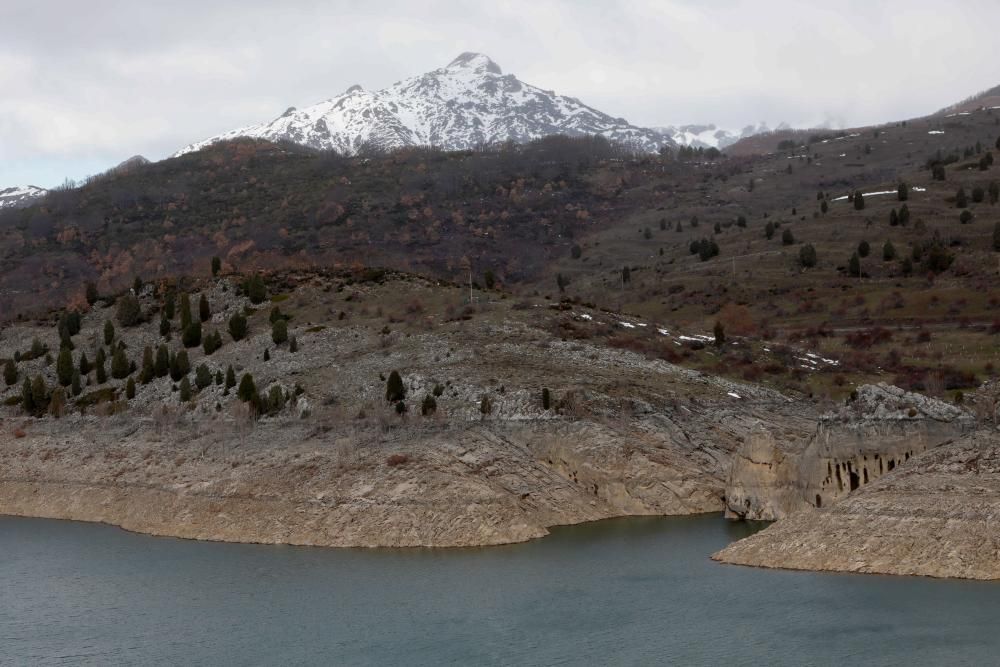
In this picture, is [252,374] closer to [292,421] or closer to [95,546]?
[292,421]

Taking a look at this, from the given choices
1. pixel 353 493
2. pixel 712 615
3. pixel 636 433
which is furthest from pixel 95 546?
pixel 712 615

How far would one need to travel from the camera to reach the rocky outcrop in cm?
4175

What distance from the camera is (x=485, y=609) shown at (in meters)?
43.7

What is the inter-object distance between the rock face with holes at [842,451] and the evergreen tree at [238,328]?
4548 cm

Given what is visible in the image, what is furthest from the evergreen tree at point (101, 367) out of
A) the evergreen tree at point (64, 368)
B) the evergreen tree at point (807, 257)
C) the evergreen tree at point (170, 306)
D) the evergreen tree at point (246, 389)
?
the evergreen tree at point (807, 257)

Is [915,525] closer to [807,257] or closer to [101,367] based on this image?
[101,367]

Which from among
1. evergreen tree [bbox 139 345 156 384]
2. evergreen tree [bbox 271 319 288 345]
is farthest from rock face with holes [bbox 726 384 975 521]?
evergreen tree [bbox 139 345 156 384]

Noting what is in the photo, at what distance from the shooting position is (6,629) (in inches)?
1724

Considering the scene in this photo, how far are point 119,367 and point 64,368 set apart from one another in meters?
5.58

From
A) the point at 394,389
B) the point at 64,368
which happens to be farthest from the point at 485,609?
the point at 64,368

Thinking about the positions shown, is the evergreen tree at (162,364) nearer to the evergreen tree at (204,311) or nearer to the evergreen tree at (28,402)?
the evergreen tree at (28,402)

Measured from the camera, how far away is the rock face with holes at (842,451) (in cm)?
5009

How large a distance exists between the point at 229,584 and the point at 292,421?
22027 mm

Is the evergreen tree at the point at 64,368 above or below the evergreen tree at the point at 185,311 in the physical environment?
below
